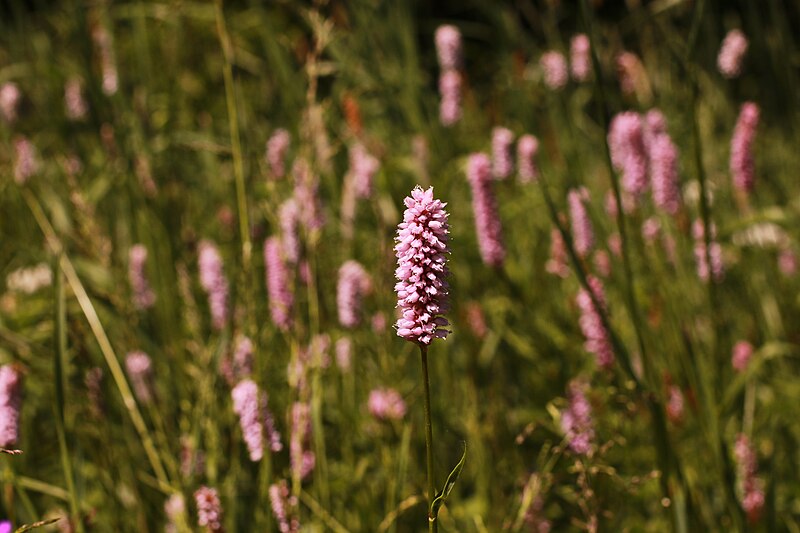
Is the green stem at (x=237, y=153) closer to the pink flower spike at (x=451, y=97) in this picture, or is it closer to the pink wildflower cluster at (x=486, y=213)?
the pink wildflower cluster at (x=486, y=213)

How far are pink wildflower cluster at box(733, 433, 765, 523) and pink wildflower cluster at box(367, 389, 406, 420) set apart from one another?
2.00 ft

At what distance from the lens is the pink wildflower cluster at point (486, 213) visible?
195cm

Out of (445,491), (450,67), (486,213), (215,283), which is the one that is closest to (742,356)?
(486,213)

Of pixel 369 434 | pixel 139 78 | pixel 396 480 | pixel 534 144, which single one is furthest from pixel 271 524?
pixel 139 78

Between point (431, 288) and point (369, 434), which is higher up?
point (431, 288)

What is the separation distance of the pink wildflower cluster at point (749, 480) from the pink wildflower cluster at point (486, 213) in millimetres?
599

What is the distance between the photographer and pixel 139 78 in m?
2.92

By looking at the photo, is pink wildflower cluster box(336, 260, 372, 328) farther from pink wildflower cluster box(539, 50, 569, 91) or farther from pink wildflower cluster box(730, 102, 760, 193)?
pink wildflower cluster box(539, 50, 569, 91)

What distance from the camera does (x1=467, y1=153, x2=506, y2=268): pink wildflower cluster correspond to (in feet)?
6.40

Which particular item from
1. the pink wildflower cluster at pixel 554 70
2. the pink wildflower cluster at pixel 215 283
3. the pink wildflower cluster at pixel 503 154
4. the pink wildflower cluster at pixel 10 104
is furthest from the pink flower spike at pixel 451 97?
the pink wildflower cluster at pixel 10 104

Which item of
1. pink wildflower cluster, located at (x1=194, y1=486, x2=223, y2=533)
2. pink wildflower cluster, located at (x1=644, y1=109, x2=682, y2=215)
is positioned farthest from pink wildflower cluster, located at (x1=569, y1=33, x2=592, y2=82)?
pink wildflower cluster, located at (x1=194, y1=486, x2=223, y2=533)

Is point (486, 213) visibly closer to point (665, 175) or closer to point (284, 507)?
point (665, 175)

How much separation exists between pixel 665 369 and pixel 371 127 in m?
1.97

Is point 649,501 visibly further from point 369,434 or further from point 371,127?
point 371,127
